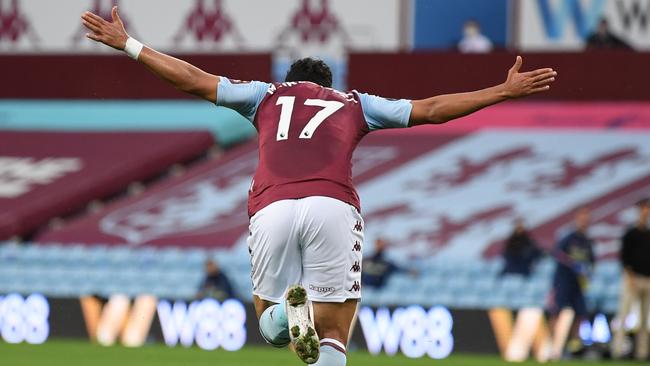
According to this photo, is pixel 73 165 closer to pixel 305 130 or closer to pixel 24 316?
pixel 24 316

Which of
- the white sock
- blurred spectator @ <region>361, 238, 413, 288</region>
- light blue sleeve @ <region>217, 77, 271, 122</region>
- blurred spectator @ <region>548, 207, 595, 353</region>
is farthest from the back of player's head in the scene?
blurred spectator @ <region>361, 238, 413, 288</region>

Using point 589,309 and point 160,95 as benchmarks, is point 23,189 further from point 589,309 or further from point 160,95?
point 589,309

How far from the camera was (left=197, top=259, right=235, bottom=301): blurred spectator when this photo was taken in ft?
55.6

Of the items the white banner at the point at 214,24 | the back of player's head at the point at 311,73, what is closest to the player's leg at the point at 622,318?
the back of player's head at the point at 311,73

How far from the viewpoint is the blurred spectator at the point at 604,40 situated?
22.9m

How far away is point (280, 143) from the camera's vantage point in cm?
725

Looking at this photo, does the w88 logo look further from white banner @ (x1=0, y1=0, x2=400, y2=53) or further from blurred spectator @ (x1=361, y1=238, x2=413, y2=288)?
white banner @ (x1=0, y1=0, x2=400, y2=53)

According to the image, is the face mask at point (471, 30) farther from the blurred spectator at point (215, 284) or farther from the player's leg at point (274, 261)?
the player's leg at point (274, 261)

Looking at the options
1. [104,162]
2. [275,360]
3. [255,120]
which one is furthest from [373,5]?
[255,120]

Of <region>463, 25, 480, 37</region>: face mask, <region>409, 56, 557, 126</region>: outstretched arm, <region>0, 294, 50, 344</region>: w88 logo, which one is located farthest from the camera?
<region>463, 25, 480, 37</region>: face mask

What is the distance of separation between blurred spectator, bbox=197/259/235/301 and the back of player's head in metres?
9.37

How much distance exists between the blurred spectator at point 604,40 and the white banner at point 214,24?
3.69 m

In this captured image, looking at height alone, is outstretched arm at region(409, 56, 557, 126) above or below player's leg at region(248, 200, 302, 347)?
above

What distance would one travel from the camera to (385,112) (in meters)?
7.38
